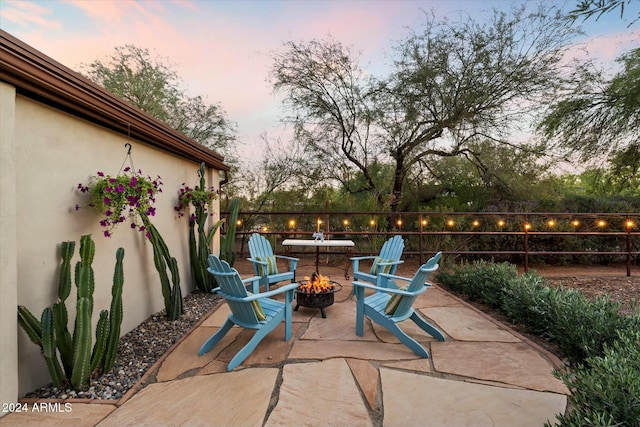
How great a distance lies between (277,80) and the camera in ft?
23.0

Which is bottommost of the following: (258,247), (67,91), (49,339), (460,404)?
(460,404)

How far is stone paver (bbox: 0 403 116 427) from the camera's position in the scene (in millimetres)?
1576

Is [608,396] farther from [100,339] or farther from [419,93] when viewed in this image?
[419,93]

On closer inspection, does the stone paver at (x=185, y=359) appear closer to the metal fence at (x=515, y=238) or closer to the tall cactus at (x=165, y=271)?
the tall cactus at (x=165, y=271)

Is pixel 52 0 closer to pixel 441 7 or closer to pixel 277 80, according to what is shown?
pixel 277 80

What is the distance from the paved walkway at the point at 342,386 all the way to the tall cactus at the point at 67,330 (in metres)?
0.22

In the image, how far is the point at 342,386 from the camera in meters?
1.93

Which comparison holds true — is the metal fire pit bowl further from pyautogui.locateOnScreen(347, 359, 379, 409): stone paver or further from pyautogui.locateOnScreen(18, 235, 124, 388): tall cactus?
pyautogui.locateOnScreen(18, 235, 124, 388): tall cactus

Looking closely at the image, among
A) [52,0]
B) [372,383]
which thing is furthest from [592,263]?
[52,0]

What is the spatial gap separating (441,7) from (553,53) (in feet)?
7.73

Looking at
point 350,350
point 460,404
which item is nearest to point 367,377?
point 350,350

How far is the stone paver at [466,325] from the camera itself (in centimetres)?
269

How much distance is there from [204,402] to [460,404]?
4.97 ft

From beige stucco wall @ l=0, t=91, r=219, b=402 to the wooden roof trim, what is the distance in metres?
0.08
